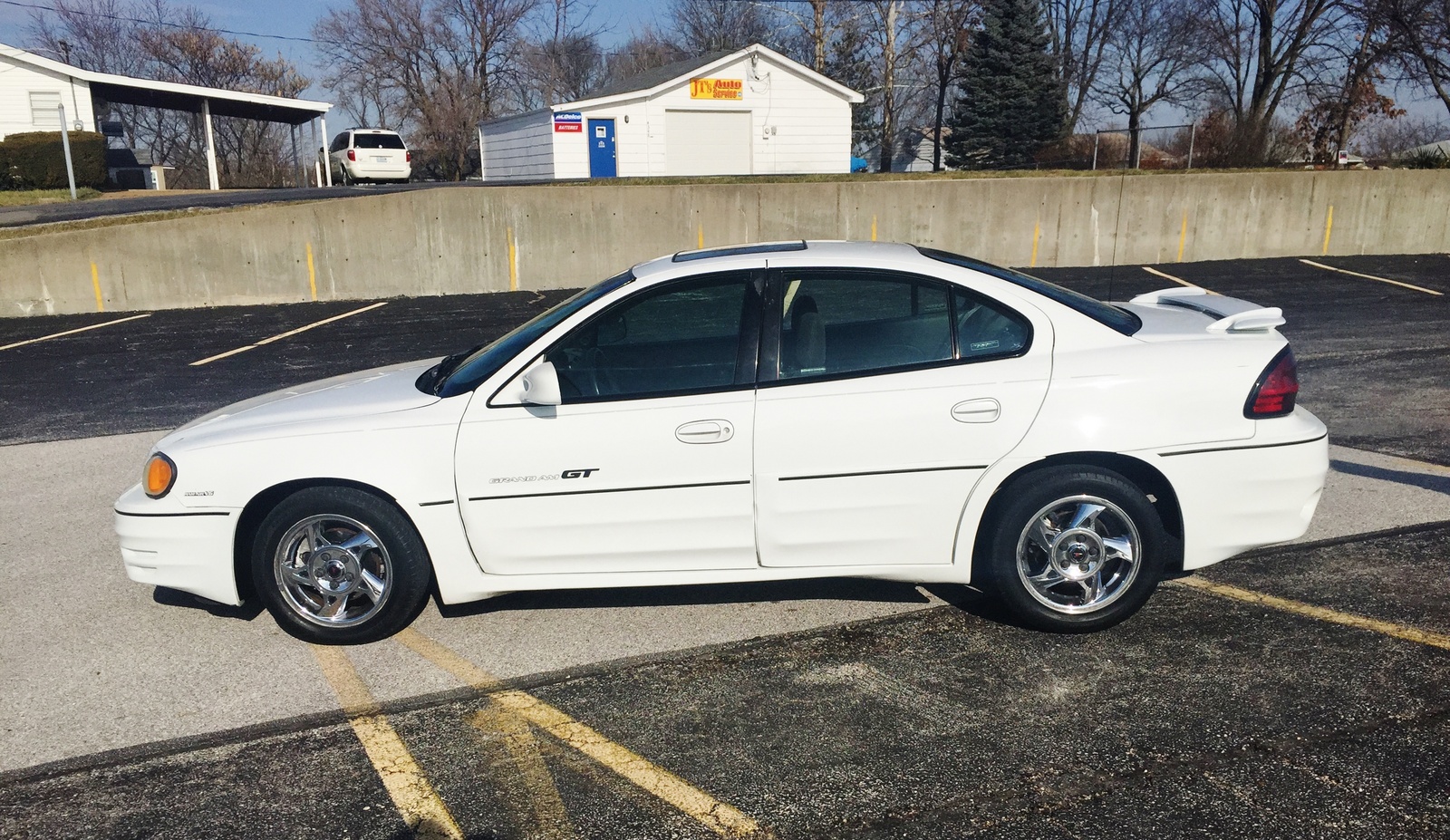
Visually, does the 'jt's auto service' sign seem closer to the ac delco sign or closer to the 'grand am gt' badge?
the ac delco sign

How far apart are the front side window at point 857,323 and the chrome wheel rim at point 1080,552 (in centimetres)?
79

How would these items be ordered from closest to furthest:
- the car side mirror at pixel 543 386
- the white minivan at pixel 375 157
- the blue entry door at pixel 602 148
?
the car side mirror at pixel 543 386, the blue entry door at pixel 602 148, the white minivan at pixel 375 157

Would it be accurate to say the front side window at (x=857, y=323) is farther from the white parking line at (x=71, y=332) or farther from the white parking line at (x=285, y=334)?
the white parking line at (x=71, y=332)

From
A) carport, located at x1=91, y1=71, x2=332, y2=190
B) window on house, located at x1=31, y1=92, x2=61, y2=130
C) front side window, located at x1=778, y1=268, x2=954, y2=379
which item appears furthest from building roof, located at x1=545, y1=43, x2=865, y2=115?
front side window, located at x1=778, y1=268, x2=954, y2=379

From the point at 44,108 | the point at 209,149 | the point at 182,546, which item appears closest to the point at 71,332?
the point at 182,546

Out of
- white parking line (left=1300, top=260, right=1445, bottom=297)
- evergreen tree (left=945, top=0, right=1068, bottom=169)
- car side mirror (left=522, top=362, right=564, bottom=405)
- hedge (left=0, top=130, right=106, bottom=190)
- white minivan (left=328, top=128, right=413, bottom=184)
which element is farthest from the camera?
evergreen tree (left=945, top=0, right=1068, bottom=169)

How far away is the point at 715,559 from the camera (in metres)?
4.25

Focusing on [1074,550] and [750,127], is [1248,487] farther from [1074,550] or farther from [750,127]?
[750,127]

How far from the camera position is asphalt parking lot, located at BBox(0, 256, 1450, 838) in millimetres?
3139

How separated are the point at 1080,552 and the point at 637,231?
644 inches

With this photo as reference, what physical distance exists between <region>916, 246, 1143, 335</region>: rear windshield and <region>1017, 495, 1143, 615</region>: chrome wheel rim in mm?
795

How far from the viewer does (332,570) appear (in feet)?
14.1

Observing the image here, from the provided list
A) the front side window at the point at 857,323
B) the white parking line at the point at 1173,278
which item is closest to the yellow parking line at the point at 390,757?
the front side window at the point at 857,323

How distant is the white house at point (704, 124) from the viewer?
3244cm
